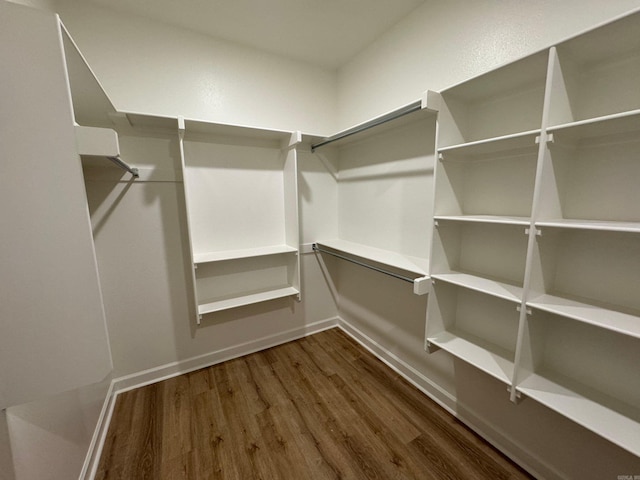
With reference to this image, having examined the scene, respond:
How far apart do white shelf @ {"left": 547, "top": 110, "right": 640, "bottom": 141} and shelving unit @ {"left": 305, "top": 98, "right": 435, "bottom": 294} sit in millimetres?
623

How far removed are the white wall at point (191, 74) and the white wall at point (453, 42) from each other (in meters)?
0.54

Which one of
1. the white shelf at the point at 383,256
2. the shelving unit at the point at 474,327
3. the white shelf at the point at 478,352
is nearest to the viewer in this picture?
the white shelf at the point at 478,352

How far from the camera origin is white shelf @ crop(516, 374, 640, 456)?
95 centimetres

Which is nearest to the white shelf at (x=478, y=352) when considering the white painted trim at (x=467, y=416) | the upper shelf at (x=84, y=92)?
the white painted trim at (x=467, y=416)

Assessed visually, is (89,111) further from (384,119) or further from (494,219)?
(494,219)

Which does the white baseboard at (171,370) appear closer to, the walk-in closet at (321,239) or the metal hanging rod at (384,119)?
the walk-in closet at (321,239)

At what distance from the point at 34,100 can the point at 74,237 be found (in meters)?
0.45

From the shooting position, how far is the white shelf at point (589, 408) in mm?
954

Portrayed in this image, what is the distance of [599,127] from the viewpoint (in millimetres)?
1000

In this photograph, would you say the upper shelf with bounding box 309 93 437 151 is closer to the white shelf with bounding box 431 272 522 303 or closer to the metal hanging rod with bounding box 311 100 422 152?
the metal hanging rod with bounding box 311 100 422 152

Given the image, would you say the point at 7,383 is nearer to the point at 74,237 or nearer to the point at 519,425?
the point at 74,237

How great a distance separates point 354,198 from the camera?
260 cm

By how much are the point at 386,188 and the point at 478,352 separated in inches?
53.8

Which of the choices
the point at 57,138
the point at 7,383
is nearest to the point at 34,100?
the point at 57,138
